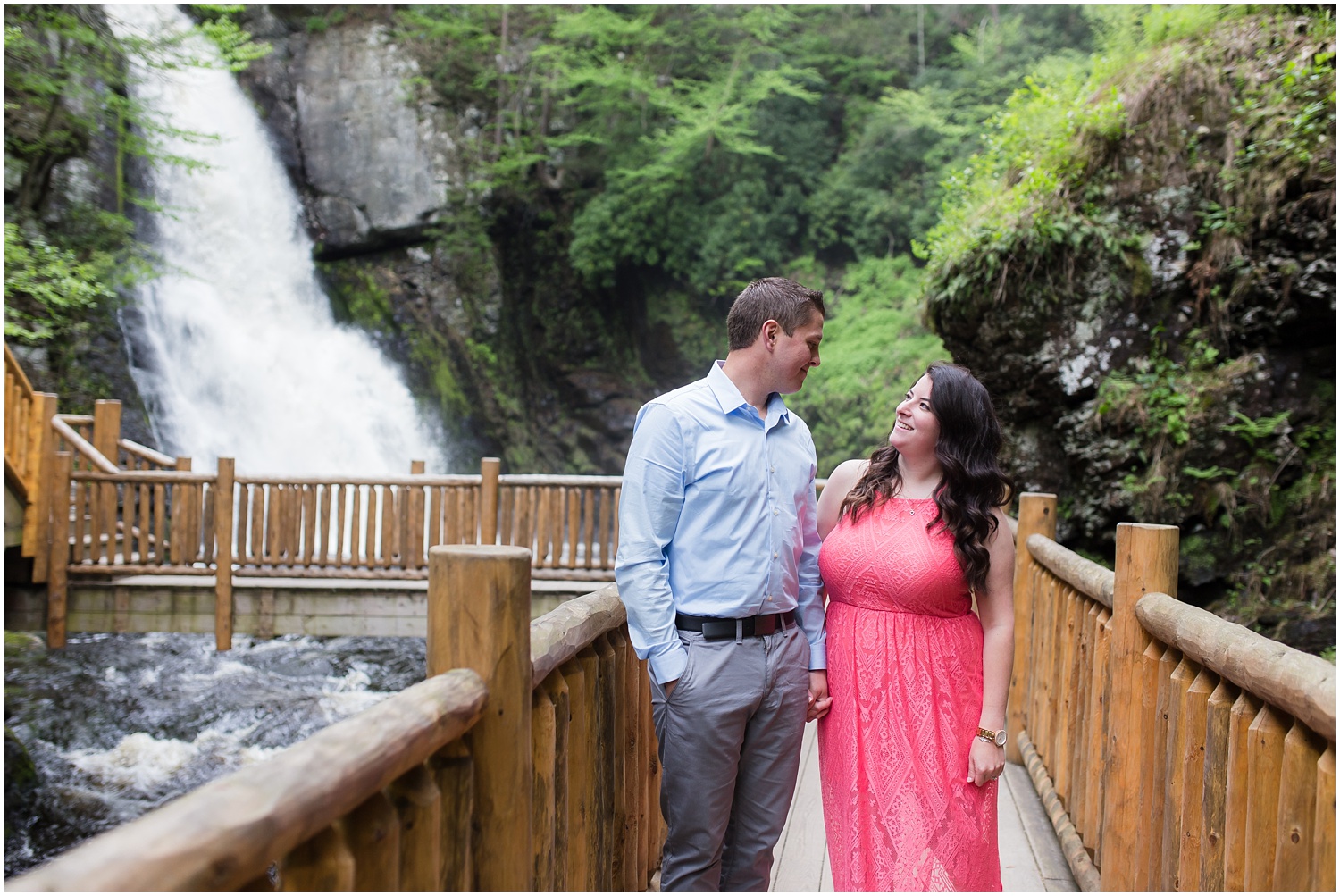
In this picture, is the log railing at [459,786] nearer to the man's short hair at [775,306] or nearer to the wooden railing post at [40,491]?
the man's short hair at [775,306]

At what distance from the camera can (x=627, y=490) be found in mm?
2248

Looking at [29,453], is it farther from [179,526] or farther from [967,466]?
[967,466]

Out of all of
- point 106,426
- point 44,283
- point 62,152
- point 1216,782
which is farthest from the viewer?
point 62,152

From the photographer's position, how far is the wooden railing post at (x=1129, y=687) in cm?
269

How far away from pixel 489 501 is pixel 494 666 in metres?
7.56

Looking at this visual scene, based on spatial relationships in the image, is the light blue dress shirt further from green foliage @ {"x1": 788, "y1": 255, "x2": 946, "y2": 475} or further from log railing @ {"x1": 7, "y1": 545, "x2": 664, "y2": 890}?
green foliage @ {"x1": 788, "y1": 255, "x2": 946, "y2": 475}

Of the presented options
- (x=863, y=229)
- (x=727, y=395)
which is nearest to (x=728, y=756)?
(x=727, y=395)

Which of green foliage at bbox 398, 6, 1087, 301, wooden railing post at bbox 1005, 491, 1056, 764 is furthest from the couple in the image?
green foliage at bbox 398, 6, 1087, 301

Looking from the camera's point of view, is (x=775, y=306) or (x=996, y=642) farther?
(x=996, y=642)

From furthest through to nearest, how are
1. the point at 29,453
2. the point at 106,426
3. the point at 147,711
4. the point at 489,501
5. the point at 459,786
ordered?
the point at 106,426, the point at 147,711, the point at 29,453, the point at 489,501, the point at 459,786

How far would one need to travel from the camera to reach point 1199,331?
23.7 feet

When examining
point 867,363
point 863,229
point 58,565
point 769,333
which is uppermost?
point 863,229

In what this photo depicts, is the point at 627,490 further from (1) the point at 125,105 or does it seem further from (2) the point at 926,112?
(2) the point at 926,112

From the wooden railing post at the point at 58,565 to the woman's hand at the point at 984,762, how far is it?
9284 mm
